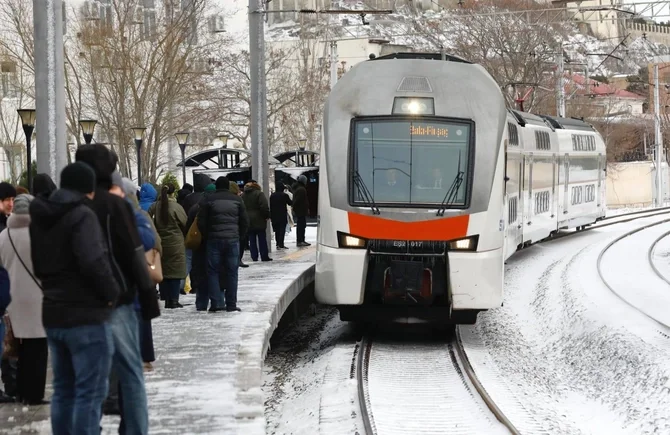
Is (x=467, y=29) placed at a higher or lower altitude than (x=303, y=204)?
higher

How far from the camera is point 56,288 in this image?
6492 mm

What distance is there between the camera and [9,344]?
9.85 m

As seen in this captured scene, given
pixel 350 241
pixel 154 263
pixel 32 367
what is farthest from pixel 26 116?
pixel 154 263

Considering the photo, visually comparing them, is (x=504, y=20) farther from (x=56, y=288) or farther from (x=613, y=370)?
(x=56, y=288)

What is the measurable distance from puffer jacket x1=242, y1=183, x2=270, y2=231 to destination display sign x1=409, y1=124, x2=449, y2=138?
756cm

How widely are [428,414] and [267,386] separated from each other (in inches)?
109

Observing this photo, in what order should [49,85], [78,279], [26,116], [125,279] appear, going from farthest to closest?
[26,116] → [49,85] → [125,279] → [78,279]

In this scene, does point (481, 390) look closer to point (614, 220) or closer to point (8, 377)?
point (8, 377)

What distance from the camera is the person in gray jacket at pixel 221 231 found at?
1422cm

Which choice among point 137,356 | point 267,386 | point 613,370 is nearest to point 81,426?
point 137,356

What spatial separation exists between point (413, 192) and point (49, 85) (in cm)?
439

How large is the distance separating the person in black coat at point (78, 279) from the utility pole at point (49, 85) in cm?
567

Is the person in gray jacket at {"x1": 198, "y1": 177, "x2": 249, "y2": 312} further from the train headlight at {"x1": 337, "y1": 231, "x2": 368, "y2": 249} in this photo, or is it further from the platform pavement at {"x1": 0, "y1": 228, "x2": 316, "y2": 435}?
the train headlight at {"x1": 337, "y1": 231, "x2": 368, "y2": 249}

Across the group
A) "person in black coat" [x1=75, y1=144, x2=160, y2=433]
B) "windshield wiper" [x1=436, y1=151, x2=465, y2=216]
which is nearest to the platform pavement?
"person in black coat" [x1=75, y1=144, x2=160, y2=433]
